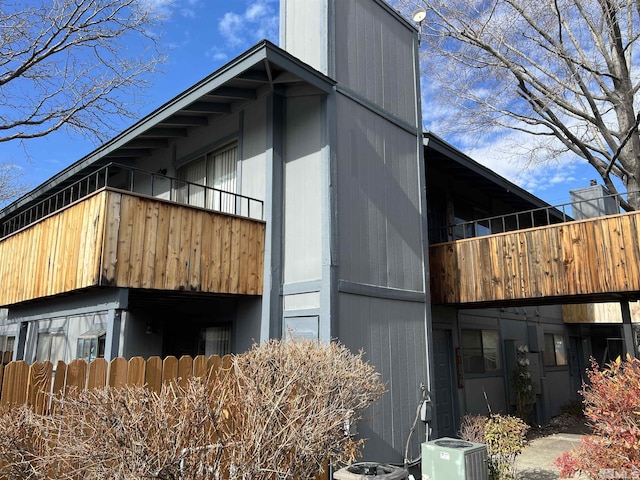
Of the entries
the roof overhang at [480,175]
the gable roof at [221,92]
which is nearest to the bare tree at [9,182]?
the gable roof at [221,92]

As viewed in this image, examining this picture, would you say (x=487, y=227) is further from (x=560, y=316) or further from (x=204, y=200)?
(x=204, y=200)

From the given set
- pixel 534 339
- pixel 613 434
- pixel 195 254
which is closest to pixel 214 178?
pixel 195 254

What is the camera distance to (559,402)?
47.5 ft

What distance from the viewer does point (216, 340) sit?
8.37 m

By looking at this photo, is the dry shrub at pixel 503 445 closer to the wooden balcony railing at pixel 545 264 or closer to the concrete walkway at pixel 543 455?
the concrete walkway at pixel 543 455

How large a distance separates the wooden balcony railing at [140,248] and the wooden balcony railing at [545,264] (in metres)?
4.15

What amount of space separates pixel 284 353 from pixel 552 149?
1180 cm

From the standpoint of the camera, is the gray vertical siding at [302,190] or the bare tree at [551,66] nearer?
the gray vertical siding at [302,190]

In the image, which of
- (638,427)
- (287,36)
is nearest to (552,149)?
(287,36)

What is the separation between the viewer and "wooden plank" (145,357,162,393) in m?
4.36

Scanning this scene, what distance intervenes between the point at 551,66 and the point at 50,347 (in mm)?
→ 13370

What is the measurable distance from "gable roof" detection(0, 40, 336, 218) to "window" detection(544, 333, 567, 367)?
1194 cm

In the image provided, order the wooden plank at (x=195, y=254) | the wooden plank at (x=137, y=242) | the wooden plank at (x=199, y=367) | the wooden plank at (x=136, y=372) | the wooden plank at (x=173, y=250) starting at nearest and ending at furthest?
the wooden plank at (x=136, y=372) < the wooden plank at (x=199, y=367) < the wooden plank at (x=137, y=242) < the wooden plank at (x=173, y=250) < the wooden plank at (x=195, y=254)

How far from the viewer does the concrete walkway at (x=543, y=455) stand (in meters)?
7.84
